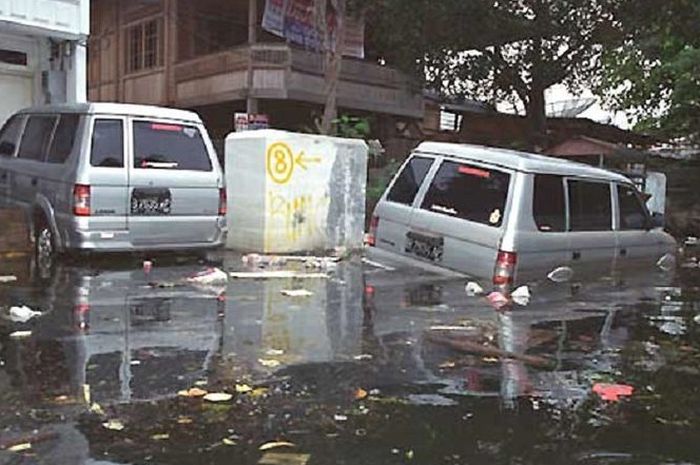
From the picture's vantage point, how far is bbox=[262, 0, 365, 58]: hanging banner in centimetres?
2281

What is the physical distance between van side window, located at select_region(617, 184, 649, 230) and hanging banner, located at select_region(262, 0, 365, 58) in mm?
13673

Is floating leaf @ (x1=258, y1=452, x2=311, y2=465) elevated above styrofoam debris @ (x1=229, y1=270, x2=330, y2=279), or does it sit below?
above

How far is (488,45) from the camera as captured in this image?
24.6 meters

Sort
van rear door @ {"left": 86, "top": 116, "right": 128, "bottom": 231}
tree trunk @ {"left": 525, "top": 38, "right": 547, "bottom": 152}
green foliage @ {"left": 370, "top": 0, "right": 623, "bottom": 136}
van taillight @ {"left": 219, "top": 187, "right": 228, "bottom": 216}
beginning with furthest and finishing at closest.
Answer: tree trunk @ {"left": 525, "top": 38, "right": 547, "bottom": 152}, green foliage @ {"left": 370, "top": 0, "right": 623, "bottom": 136}, van taillight @ {"left": 219, "top": 187, "right": 228, "bottom": 216}, van rear door @ {"left": 86, "top": 116, "right": 128, "bottom": 231}

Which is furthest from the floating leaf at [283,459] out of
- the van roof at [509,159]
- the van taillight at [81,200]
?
the van taillight at [81,200]

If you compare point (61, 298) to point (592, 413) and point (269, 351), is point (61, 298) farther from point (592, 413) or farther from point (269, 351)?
point (592, 413)

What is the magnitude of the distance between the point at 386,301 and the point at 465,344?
2081mm

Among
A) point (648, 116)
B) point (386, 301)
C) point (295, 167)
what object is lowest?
point (386, 301)

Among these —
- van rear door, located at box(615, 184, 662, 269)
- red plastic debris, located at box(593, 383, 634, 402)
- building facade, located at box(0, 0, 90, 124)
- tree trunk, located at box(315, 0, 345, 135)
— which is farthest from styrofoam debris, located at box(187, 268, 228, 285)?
tree trunk, located at box(315, 0, 345, 135)

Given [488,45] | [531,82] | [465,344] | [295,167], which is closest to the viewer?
[465,344]

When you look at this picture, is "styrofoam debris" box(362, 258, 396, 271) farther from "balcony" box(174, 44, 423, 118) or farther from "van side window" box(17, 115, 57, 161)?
"balcony" box(174, 44, 423, 118)

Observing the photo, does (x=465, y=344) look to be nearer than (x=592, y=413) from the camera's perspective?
No

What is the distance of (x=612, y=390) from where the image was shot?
577cm

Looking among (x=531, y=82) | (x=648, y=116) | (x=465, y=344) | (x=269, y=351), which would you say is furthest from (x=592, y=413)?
(x=531, y=82)
